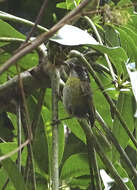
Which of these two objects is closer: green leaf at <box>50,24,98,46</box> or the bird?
green leaf at <box>50,24,98,46</box>

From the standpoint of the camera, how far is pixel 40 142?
1149 millimetres

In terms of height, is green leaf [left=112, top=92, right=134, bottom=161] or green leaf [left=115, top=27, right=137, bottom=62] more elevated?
green leaf [left=115, top=27, right=137, bottom=62]


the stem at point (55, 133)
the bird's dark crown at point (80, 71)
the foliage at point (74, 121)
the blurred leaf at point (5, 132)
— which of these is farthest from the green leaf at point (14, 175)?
the blurred leaf at point (5, 132)

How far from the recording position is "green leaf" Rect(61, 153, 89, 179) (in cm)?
116

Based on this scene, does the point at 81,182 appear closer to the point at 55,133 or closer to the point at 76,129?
the point at 76,129

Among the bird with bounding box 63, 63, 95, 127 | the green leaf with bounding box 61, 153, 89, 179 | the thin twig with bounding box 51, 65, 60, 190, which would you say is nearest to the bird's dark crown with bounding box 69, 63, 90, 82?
the bird with bounding box 63, 63, 95, 127

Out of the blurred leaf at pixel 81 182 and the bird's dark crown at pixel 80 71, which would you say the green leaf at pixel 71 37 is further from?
the blurred leaf at pixel 81 182

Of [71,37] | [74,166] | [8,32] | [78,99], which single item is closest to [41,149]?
[74,166]

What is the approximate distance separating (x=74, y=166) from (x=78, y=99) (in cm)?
24

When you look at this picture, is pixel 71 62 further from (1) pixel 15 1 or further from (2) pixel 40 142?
(1) pixel 15 1

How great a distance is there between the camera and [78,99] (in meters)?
1.00

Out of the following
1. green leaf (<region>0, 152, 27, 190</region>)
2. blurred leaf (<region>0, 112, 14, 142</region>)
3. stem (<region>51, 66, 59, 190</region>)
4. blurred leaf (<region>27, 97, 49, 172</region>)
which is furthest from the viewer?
blurred leaf (<region>0, 112, 14, 142</region>)

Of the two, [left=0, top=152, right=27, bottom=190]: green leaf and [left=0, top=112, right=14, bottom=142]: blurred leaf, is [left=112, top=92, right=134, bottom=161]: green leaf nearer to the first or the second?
[left=0, top=152, right=27, bottom=190]: green leaf

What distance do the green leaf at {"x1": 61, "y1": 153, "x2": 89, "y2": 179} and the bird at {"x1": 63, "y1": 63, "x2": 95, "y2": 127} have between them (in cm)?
19
